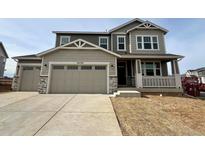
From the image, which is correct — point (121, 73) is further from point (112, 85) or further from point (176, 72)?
point (176, 72)

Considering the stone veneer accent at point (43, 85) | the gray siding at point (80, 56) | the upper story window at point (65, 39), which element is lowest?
the stone veneer accent at point (43, 85)

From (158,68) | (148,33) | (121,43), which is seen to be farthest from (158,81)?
(121,43)

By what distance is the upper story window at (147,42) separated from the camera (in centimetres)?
1314

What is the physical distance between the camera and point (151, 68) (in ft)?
42.2

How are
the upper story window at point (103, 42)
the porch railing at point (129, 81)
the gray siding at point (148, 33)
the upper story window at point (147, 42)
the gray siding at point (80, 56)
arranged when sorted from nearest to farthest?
the gray siding at point (80, 56), the porch railing at point (129, 81), the gray siding at point (148, 33), the upper story window at point (147, 42), the upper story window at point (103, 42)

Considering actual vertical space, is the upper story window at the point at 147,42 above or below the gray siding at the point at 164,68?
above

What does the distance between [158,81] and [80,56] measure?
7.52 m

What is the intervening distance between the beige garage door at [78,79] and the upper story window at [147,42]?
5558mm

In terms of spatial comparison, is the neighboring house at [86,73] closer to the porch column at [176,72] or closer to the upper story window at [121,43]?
the porch column at [176,72]

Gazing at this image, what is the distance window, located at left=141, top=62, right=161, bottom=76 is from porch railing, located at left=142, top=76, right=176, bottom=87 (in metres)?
1.83

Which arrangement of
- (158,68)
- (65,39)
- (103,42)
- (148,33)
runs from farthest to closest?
(65,39) < (103,42) < (148,33) < (158,68)

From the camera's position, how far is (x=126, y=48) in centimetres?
1370

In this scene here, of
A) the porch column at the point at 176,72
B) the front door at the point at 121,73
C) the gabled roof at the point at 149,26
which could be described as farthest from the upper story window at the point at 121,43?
the porch column at the point at 176,72
